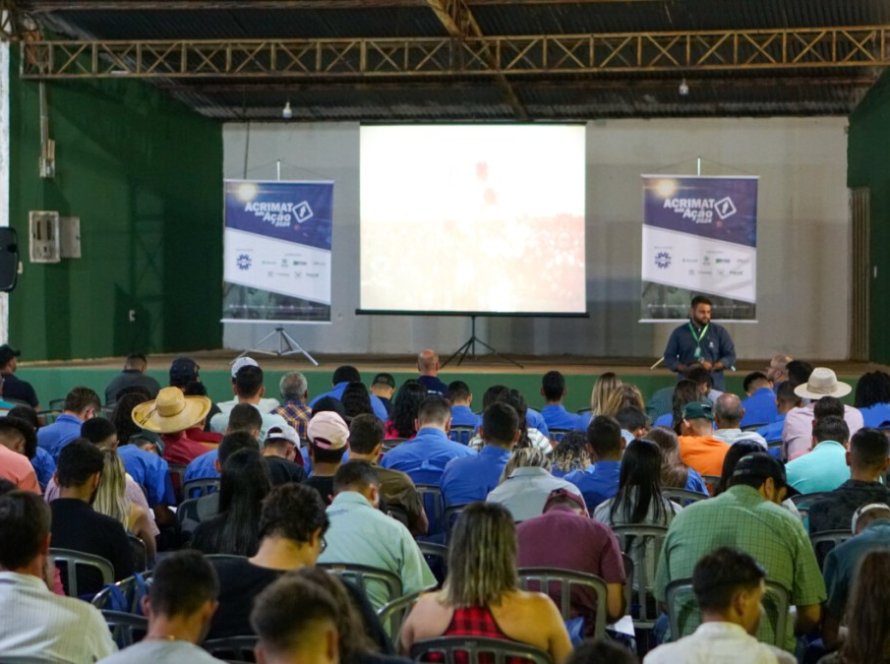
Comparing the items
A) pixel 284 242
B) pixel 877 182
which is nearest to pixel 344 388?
pixel 284 242

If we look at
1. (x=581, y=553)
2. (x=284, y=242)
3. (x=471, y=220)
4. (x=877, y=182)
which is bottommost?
(x=581, y=553)

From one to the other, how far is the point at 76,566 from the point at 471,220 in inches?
442

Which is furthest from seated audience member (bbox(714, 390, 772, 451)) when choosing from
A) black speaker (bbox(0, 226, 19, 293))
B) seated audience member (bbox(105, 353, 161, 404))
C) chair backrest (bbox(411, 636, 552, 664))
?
black speaker (bbox(0, 226, 19, 293))

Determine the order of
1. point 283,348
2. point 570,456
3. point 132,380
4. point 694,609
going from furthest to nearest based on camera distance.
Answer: point 283,348
point 132,380
point 570,456
point 694,609

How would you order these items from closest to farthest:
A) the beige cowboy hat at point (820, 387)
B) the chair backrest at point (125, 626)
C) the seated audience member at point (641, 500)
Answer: the chair backrest at point (125, 626), the seated audience member at point (641, 500), the beige cowboy hat at point (820, 387)

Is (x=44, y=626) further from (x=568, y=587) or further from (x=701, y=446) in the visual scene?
(x=701, y=446)

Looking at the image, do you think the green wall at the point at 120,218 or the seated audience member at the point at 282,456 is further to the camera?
the green wall at the point at 120,218

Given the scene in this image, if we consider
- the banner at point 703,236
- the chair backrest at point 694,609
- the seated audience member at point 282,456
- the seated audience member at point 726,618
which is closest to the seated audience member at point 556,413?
the seated audience member at point 282,456

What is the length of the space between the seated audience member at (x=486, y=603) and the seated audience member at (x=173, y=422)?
3639 mm

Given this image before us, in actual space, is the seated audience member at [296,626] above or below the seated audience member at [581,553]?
above

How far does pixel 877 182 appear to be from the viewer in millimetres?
15977

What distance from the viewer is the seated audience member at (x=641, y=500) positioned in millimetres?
4441

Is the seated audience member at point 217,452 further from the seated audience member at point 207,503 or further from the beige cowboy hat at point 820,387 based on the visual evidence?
the beige cowboy hat at point 820,387

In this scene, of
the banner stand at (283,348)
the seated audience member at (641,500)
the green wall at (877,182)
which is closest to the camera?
the seated audience member at (641,500)
